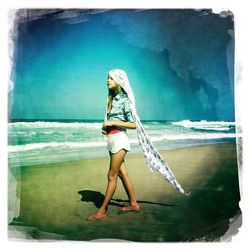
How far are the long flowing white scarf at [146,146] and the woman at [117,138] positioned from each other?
0.08 ft

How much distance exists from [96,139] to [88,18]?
750 millimetres

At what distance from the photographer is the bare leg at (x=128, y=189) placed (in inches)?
97.9

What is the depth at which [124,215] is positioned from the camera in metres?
2.49

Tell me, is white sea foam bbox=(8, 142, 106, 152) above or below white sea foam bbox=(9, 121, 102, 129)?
below

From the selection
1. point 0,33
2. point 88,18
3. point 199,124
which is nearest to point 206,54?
point 199,124

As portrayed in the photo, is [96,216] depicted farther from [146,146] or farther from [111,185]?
[146,146]

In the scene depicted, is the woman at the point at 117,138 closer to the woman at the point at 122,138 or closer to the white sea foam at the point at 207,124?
the woman at the point at 122,138

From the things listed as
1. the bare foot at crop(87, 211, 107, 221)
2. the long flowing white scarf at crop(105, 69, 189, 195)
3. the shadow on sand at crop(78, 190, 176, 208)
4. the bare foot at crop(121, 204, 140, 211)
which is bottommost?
the bare foot at crop(87, 211, 107, 221)

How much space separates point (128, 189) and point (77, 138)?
439mm

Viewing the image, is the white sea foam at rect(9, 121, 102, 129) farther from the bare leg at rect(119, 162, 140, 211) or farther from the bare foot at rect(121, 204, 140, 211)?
the bare foot at rect(121, 204, 140, 211)

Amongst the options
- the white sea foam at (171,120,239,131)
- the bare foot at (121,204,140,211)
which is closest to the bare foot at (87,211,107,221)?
the bare foot at (121,204,140,211)

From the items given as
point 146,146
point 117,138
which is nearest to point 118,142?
point 117,138

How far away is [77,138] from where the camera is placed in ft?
8.31

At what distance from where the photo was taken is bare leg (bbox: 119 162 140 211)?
2486 millimetres
